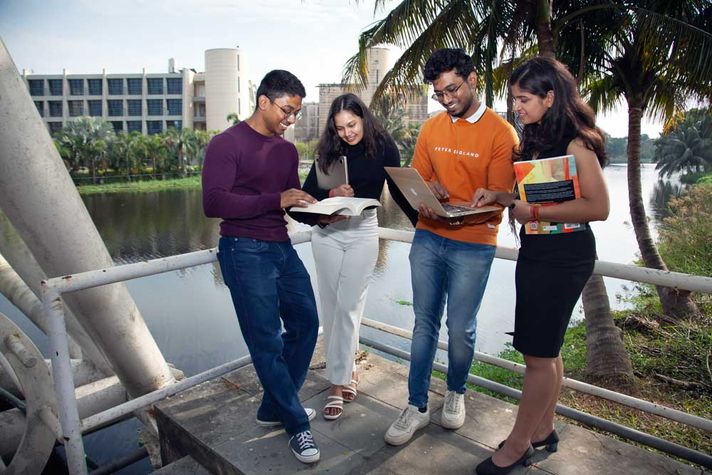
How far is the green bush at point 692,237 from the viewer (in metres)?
10.0

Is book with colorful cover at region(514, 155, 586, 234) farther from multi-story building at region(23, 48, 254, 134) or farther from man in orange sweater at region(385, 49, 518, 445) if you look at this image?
multi-story building at region(23, 48, 254, 134)

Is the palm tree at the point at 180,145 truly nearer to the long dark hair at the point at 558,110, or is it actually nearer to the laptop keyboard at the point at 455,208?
the laptop keyboard at the point at 455,208

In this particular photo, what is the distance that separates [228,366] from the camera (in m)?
2.97

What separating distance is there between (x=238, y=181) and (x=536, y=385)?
1.49 metres

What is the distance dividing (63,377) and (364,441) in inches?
51.3

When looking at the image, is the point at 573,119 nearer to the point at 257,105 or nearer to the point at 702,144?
the point at 257,105

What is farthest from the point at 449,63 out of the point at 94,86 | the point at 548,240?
the point at 94,86

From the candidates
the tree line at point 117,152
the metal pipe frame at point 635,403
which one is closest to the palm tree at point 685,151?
the tree line at point 117,152

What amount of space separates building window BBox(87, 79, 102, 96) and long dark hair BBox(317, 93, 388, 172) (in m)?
72.5

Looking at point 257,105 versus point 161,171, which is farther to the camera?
point 161,171

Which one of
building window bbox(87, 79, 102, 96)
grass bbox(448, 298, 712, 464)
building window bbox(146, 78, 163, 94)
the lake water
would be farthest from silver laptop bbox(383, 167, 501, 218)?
building window bbox(87, 79, 102, 96)

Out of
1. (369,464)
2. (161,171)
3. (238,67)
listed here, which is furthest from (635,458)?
(238,67)

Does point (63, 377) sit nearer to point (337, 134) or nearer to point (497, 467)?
point (337, 134)

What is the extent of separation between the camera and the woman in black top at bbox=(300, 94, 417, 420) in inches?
101
